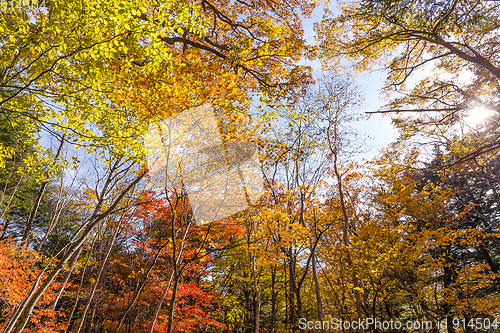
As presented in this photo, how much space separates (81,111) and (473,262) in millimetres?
17224

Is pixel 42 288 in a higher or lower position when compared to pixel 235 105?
lower

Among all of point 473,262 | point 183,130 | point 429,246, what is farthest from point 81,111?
point 473,262

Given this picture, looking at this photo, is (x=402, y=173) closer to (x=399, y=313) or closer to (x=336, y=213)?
(x=336, y=213)

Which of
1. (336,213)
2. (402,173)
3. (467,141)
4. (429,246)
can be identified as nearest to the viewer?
(429,246)

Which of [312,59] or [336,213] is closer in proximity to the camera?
[312,59]

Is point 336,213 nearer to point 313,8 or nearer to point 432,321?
point 432,321

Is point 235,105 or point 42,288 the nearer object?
point 42,288

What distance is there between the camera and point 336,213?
850 cm

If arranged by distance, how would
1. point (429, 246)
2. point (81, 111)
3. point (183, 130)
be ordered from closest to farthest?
point (81, 111), point (183, 130), point (429, 246)

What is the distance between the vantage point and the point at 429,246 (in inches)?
236

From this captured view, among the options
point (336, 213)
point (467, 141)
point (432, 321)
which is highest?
point (467, 141)

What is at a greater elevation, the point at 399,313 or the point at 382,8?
the point at 382,8

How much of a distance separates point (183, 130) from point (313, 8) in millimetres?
5315

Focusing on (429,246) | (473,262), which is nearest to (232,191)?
(429,246)
